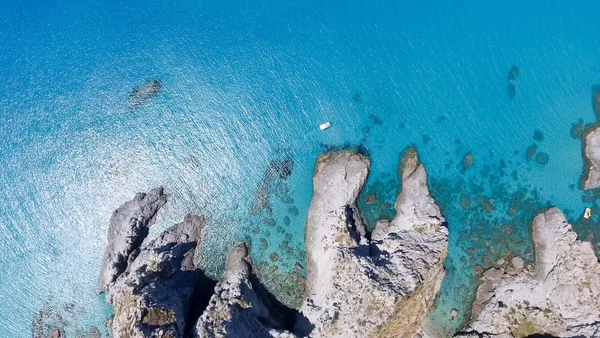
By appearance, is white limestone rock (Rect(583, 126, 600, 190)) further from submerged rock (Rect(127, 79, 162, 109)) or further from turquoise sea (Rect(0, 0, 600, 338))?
submerged rock (Rect(127, 79, 162, 109))

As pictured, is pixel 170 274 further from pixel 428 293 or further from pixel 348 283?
pixel 428 293

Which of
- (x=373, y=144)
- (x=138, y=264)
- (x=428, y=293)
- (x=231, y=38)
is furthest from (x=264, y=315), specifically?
(x=231, y=38)

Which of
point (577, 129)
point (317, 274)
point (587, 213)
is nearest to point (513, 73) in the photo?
point (577, 129)

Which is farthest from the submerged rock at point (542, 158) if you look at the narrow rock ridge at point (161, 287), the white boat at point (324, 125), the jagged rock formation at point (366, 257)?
the narrow rock ridge at point (161, 287)

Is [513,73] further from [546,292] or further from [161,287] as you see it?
[161,287]

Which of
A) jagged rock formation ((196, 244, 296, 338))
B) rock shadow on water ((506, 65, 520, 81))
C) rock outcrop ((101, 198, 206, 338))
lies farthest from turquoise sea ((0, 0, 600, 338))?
rock outcrop ((101, 198, 206, 338))
